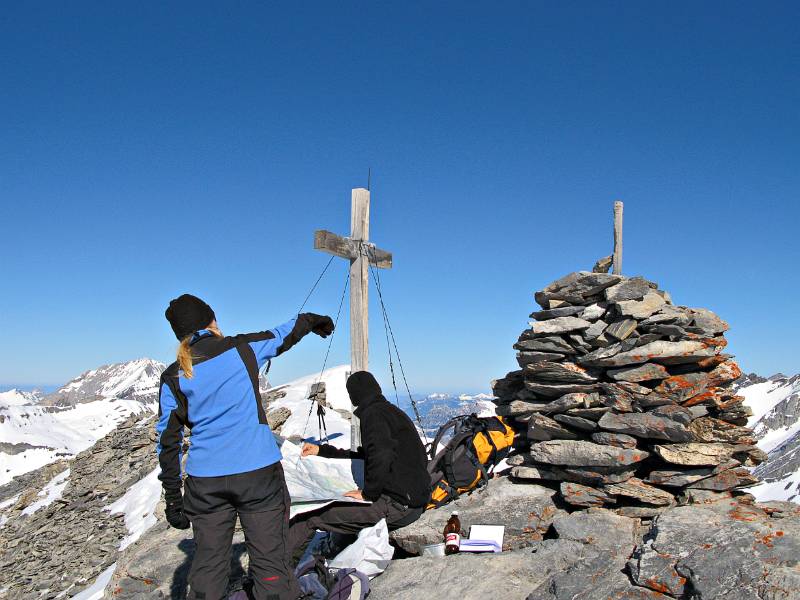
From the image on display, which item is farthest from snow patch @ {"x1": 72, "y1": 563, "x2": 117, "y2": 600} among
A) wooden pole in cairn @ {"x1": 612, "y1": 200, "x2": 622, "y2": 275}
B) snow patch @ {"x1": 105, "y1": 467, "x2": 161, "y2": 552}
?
wooden pole in cairn @ {"x1": 612, "y1": 200, "x2": 622, "y2": 275}

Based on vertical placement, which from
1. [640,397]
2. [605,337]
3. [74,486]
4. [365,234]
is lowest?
[74,486]

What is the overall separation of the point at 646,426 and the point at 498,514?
94.5 inches

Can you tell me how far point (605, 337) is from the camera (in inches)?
363

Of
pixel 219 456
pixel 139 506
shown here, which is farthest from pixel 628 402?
pixel 139 506

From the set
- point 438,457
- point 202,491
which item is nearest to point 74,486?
point 438,457

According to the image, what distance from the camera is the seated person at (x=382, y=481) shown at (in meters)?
7.38

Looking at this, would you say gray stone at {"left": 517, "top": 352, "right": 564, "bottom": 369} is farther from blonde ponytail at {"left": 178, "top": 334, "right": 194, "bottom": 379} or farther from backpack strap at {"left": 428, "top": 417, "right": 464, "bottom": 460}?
blonde ponytail at {"left": 178, "top": 334, "right": 194, "bottom": 379}

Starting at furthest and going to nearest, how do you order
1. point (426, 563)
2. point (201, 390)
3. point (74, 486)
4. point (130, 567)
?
point (74, 486)
point (130, 567)
point (426, 563)
point (201, 390)

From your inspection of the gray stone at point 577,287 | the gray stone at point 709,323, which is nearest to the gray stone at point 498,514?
the gray stone at point 577,287

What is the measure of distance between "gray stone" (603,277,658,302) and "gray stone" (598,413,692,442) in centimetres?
182

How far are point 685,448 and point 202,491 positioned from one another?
255 inches

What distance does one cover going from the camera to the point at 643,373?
877 cm

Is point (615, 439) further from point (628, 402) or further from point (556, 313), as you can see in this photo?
point (556, 313)

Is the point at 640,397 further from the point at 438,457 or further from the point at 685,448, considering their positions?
the point at 438,457
